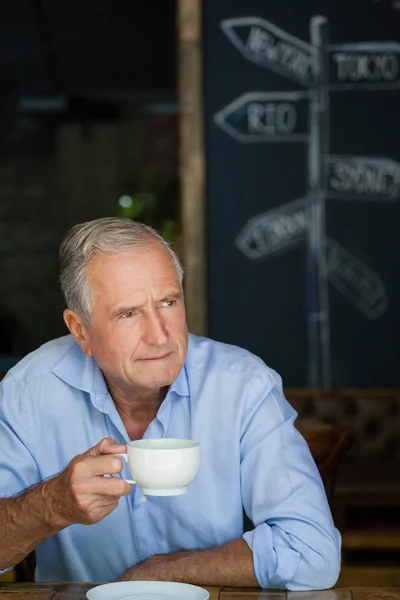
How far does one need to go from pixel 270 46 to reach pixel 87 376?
9.00ft

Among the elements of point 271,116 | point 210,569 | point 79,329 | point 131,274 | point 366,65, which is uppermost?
point 366,65

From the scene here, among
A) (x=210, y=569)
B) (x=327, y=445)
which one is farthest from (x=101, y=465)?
(x=327, y=445)

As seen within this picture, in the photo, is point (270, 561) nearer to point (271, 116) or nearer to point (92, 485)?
point (92, 485)

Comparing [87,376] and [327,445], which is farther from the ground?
[87,376]

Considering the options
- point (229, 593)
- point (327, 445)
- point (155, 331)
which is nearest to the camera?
point (229, 593)

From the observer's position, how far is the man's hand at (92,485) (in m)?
1.56

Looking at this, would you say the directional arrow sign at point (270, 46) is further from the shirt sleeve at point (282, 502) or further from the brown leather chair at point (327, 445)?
the shirt sleeve at point (282, 502)

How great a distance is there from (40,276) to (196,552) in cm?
719

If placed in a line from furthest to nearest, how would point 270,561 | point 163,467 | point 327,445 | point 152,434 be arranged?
point 327,445 → point 152,434 → point 270,561 → point 163,467

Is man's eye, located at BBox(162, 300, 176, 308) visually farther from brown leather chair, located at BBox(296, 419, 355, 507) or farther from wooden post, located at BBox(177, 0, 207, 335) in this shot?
wooden post, located at BBox(177, 0, 207, 335)

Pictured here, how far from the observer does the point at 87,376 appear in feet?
6.72

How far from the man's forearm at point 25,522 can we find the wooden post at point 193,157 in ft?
8.74

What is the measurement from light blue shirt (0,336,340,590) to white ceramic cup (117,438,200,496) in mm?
331

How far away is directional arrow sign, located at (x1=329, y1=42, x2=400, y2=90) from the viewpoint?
4379 mm
